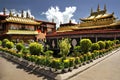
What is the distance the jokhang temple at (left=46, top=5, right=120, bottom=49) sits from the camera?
31822 mm

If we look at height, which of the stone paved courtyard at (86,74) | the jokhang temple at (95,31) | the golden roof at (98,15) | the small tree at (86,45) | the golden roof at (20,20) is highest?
the golden roof at (98,15)

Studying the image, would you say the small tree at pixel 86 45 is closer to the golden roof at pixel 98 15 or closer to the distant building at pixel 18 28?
the distant building at pixel 18 28

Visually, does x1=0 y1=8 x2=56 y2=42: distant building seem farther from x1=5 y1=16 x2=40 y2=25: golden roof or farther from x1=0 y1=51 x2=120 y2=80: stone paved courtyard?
x1=0 y1=51 x2=120 y2=80: stone paved courtyard

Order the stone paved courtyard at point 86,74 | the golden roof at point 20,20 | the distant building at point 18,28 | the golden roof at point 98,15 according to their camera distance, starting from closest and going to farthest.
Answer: the stone paved courtyard at point 86,74
the distant building at point 18,28
the golden roof at point 20,20
the golden roof at point 98,15

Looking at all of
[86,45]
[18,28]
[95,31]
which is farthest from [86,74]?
[18,28]

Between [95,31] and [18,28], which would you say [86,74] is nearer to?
[95,31]

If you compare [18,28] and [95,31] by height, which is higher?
[18,28]

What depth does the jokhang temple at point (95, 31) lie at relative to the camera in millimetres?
31822

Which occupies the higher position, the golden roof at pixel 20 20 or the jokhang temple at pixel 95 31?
the golden roof at pixel 20 20

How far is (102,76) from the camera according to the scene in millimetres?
13266

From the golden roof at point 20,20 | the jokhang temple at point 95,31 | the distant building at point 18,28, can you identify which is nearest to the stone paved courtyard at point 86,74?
the jokhang temple at point 95,31

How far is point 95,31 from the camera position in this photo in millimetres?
33625

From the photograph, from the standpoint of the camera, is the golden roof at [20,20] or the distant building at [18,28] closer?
the distant building at [18,28]

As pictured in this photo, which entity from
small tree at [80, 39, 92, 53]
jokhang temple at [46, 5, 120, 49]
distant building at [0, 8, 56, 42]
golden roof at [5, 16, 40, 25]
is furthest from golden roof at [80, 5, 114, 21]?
small tree at [80, 39, 92, 53]
